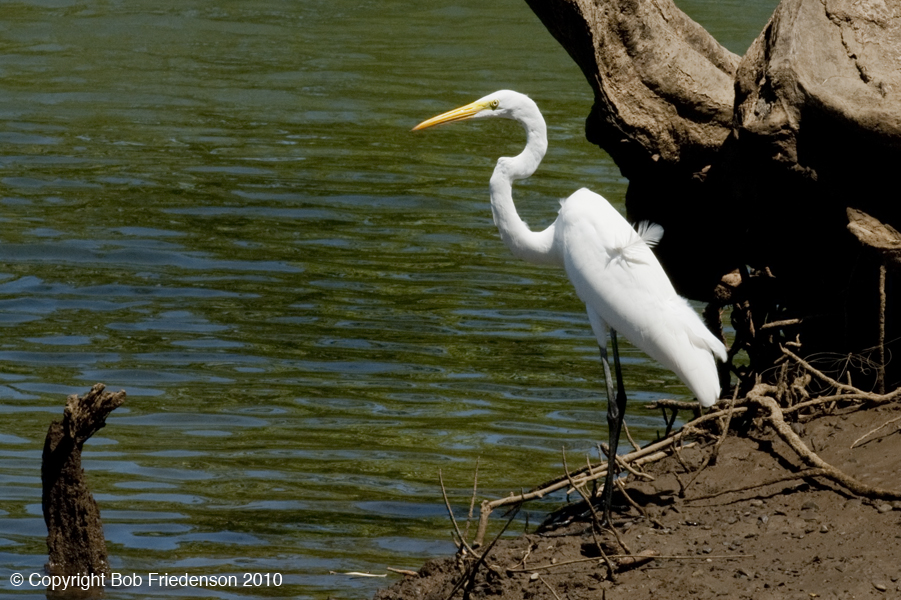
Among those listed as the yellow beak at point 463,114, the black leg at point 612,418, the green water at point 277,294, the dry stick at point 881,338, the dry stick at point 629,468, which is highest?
the yellow beak at point 463,114

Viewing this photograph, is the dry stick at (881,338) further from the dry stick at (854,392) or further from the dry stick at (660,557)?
the dry stick at (660,557)

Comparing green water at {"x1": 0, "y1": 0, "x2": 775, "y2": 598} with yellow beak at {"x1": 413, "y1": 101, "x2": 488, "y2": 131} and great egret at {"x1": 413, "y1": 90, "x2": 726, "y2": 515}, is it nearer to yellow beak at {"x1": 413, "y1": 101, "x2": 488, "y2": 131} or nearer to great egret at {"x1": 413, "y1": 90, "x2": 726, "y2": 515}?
great egret at {"x1": 413, "y1": 90, "x2": 726, "y2": 515}

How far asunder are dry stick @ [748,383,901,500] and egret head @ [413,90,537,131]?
164cm

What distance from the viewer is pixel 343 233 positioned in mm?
11453

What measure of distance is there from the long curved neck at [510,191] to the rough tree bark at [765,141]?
0.30 meters

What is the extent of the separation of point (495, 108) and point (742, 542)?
2.36 m

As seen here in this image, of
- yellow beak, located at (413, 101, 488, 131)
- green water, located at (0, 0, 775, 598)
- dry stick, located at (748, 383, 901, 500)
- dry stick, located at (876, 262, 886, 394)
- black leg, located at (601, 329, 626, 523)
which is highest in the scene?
yellow beak, located at (413, 101, 488, 131)

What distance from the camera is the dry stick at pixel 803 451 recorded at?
4.81 metres

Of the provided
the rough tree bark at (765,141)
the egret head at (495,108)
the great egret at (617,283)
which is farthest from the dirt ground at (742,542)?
the egret head at (495,108)

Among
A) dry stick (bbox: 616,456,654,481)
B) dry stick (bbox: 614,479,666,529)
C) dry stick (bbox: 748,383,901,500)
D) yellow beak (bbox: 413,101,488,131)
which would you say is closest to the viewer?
dry stick (bbox: 748,383,901,500)

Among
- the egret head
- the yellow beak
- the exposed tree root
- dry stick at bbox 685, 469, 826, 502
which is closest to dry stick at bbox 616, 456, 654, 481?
the exposed tree root

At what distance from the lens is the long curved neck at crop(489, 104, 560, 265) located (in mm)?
5945

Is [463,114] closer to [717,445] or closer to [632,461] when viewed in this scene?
[632,461]

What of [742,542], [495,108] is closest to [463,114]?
[495,108]
